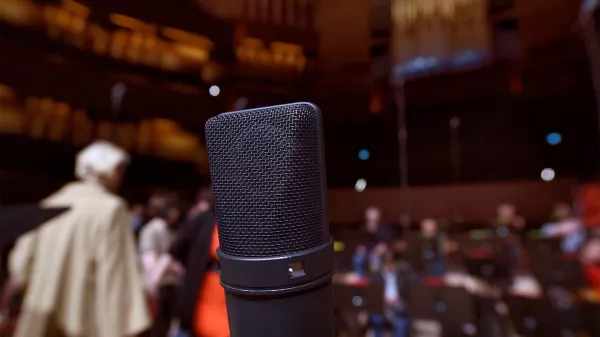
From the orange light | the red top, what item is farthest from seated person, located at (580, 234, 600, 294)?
the orange light

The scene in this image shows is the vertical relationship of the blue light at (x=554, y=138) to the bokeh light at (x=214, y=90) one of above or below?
below

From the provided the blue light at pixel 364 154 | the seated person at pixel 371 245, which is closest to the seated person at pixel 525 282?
the seated person at pixel 371 245

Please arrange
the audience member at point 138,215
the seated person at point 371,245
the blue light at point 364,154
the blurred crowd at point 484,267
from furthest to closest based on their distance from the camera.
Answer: the blue light at point 364,154 → the seated person at point 371,245 → the audience member at point 138,215 → the blurred crowd at point 484,267

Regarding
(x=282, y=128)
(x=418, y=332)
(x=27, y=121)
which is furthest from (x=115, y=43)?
(x=282, y=128)

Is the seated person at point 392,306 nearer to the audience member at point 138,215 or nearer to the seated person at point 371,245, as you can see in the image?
the seated person at point 371,245

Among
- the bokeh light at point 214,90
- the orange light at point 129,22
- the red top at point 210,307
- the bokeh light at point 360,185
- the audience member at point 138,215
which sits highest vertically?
the orange light at point 129,22

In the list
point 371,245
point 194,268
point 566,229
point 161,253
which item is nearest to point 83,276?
point 194,268

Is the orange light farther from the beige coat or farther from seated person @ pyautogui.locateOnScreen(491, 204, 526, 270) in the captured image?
seated person @ pyautogui.locateOnScreen(491, 204, 526, 270)

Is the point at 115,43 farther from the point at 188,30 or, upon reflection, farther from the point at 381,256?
the point at 381,256

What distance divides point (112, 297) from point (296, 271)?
1.27 meters

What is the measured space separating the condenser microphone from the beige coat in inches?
46.5

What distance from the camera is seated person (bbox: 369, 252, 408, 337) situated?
341 centimetres

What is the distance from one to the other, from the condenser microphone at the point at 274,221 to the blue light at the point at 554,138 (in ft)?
18.4

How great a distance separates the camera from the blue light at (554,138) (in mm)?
5188
